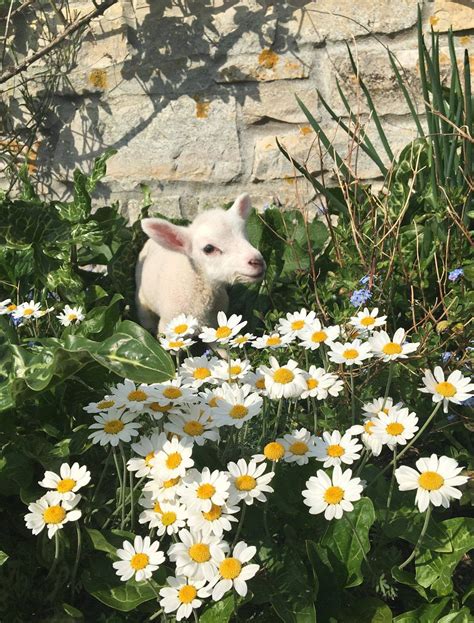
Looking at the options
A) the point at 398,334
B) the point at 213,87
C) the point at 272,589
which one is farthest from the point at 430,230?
the point at 272,589

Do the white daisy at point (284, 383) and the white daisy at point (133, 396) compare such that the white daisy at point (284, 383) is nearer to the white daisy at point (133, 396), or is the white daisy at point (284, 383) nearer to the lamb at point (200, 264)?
the white daisy at point (133, 396)

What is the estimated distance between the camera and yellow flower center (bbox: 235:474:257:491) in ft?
4.76

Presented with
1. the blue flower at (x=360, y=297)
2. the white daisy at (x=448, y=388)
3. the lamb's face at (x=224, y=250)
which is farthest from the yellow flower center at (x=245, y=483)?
the lamb's face at (x=224, y=250)

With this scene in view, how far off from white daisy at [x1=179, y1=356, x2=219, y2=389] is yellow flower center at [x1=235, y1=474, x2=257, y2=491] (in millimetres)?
352

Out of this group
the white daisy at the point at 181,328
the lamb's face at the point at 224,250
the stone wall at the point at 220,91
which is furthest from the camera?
the stone wall at the point at 220,91

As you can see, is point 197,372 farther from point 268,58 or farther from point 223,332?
point 268,58

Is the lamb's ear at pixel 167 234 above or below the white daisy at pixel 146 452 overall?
below

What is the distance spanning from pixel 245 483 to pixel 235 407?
22 cm

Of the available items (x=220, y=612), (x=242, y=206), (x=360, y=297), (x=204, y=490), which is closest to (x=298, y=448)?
(x=204, y=490)

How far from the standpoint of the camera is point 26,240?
308 cm

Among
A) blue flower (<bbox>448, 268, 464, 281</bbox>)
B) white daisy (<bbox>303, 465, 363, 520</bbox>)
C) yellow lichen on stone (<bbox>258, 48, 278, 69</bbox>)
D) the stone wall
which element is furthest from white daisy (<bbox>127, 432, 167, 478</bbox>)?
yellow lichen on stone (<bbox>258, 48, 278, 69</bbox>)

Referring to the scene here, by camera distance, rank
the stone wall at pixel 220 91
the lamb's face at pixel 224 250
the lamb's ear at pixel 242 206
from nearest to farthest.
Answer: the lamb's face at pixel 224 250
the lamb's ear at pixel 242 206
the stone wall at pixel 220 91

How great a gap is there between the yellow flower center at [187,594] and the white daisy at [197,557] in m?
0.02

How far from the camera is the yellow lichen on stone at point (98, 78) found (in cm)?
387
